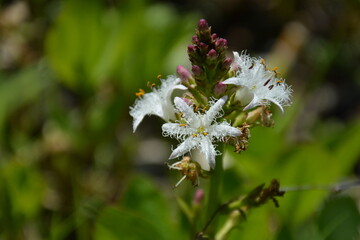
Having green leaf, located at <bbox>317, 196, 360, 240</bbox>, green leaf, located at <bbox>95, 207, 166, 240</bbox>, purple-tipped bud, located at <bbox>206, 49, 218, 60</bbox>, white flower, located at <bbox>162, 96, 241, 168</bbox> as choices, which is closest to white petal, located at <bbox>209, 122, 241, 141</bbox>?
white flower, located at <bbox>162, 96, 241, 168</bbox>

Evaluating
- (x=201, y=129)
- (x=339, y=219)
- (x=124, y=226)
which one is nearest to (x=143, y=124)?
(x=124, y=226)

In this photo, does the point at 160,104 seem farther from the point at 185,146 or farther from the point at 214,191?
the point at 214,191

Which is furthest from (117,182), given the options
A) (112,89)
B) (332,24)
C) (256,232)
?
(332,24)

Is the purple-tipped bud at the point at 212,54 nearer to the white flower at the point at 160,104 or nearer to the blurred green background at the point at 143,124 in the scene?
the white flower at the point at 160,104

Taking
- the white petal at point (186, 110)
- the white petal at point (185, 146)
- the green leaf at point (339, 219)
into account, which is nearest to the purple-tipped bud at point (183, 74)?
the white petal at point (186, 110)

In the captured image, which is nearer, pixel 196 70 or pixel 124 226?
pixel 196 70

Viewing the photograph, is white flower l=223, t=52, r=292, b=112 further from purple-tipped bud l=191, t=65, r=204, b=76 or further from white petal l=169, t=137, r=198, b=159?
white petal l=169, t=137, r=198, b=159

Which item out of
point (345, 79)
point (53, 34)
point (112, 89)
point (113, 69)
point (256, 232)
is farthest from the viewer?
point (345, 79)

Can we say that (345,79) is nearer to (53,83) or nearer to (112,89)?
(112,89)
